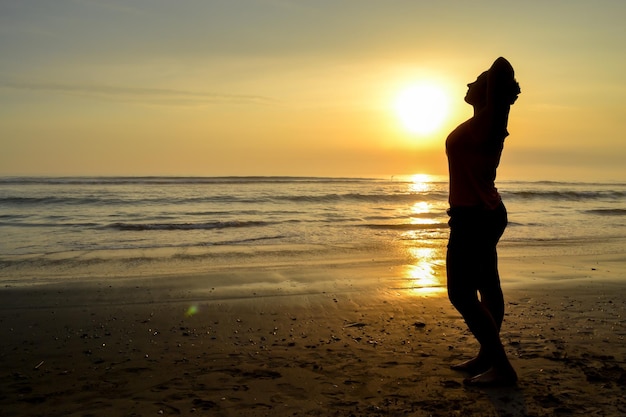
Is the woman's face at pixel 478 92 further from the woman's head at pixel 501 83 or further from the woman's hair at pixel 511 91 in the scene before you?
the woman's hair at pixel 511 91

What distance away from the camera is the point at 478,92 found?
375cm

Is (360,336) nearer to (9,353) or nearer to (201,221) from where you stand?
(9,353)

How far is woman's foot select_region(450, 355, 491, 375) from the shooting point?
3.91m

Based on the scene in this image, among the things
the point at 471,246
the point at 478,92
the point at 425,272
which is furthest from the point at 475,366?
the point at 425,272

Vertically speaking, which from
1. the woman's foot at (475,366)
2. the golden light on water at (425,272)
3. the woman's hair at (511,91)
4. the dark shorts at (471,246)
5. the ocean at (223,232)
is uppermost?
the woman's hair at (511,91)

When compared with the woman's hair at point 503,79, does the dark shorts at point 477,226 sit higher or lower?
lower

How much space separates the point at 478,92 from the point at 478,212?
0.80 m

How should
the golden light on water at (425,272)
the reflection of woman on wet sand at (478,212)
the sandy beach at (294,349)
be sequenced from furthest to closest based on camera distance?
the golden light on water at (425,272) → the reflection of woman on wet sand at (478,212) → the sandy beach at (294,349)

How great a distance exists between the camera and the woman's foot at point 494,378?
12.0 feet

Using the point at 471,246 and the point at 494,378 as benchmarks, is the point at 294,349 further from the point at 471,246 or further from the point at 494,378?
the point at 471,246

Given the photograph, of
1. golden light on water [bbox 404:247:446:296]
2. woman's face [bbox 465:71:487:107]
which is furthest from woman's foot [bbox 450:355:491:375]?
golden light on water [bbox 404:247:446:296]

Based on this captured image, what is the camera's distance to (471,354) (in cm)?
438

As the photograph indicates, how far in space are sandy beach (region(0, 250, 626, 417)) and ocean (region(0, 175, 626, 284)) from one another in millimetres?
2492

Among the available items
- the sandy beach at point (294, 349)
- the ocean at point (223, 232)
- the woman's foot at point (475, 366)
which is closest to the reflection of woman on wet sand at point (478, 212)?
the woman's foot at point (475, 366)
